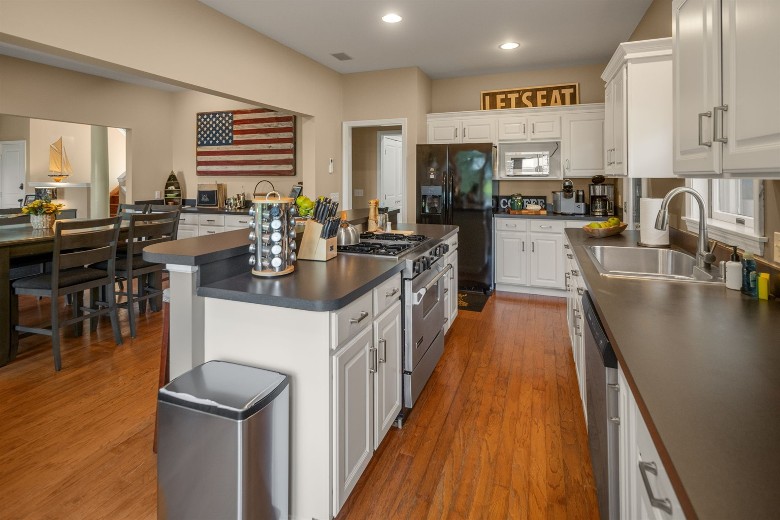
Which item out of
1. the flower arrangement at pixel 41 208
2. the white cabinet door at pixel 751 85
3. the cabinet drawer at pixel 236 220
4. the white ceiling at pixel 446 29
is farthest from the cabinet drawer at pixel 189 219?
the white cabinet door at pixel 751 85

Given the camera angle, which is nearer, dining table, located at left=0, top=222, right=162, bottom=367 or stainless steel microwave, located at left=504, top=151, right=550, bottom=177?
dining table, located at left=0, top=222, right=162, bottom=367

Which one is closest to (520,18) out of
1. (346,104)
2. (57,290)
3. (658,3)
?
(658,3)

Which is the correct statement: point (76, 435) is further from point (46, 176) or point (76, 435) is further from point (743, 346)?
point (46, 176)

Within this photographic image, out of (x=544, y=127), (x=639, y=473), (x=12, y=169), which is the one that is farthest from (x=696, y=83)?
(x=12, y=169)

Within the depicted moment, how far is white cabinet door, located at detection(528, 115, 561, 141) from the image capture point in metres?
5.42

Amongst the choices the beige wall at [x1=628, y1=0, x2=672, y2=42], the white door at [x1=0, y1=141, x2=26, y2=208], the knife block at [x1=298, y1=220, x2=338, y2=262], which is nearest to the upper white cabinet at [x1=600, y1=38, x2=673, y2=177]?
the beige wall at [x1=628, y1=0, x2=672, y2=42]

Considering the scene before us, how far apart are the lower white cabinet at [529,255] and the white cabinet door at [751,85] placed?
398 cm

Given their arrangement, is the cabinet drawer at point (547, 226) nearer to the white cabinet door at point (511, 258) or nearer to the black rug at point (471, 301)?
the white cabinet door at point (511, 258)

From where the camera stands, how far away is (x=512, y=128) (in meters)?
5.61

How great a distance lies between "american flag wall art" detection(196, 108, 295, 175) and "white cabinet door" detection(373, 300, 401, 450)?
4461mm

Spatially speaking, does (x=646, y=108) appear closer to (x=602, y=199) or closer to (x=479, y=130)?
(x=602, y=199)

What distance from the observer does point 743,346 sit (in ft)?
3.92

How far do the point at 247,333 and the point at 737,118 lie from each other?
1720 mm

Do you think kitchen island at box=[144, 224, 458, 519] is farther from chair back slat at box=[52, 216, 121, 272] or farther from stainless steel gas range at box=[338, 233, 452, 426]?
chair back slat at box=[52, 216, 121, 272]
